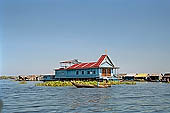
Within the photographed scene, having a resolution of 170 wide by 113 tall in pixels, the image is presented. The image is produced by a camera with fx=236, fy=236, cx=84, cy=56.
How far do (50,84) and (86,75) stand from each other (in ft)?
28.7

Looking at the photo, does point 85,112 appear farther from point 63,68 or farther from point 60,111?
point 63,68

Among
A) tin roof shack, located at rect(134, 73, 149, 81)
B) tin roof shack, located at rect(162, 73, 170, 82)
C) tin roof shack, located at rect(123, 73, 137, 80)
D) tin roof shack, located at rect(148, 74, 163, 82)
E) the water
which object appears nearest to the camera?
the water

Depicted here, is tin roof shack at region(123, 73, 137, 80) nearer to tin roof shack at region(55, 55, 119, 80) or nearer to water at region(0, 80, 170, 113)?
tin roof shack at region(55, 55, 119, 80)

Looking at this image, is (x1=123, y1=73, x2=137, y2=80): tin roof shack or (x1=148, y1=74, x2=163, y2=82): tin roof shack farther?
(x1=123, y1=73, x2=137, y2=80): tin roof shack

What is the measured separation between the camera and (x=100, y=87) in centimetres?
3750

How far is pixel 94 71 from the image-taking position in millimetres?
50000

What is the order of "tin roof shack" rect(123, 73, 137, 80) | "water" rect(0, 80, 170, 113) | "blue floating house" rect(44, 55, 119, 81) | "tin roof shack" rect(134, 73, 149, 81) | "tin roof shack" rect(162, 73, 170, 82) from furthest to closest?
"tin roof shack" rect(123, 73, 137, 80) → "tin roof shack" rect(134, 73, 149, 81) → "tin roof shack" rect(162, 73, 170, 82) → "blue floating house" rect(44, 55, 119, 81) → "water" rect(0, 80, 170, 113)

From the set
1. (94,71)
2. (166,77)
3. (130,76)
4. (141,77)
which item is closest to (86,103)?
(94,71)

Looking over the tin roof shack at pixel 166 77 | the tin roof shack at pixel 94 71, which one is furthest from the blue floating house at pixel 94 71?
the tin roof shack at pixel 166 77

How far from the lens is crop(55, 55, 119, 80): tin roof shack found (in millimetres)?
49625

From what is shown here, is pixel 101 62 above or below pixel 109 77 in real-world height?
above

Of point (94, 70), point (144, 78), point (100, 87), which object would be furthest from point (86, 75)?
point (144, 78)

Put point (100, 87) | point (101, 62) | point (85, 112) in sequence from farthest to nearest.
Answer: point (101, 62)
point (100, 87)
point (85, 112)

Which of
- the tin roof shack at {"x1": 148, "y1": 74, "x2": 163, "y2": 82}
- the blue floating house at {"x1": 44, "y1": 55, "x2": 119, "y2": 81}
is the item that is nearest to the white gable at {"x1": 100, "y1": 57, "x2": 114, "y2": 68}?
the blue floating house at {"x1": 44, "y1": 55, "x2": 119, "y2": 81}
